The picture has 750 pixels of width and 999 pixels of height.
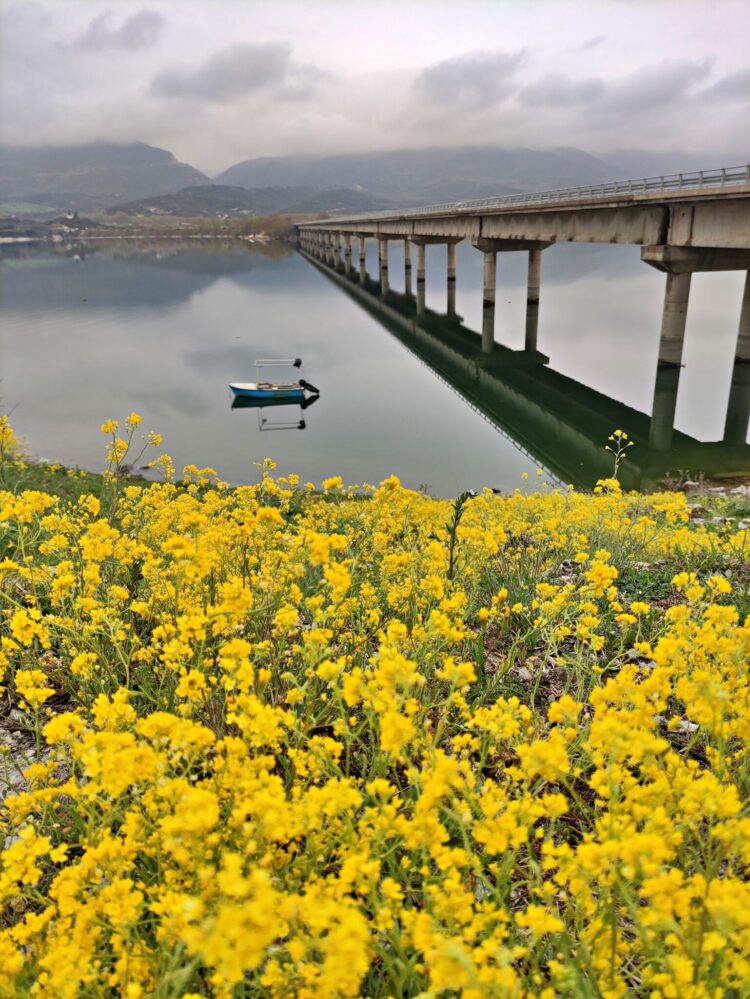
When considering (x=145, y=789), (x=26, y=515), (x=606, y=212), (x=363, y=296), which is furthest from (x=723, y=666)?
(x=363, y=296)

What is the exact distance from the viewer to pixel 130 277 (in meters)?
80.1

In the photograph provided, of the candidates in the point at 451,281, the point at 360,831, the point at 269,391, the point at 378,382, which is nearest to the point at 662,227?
the point at 378,382

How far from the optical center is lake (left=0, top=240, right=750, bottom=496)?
2161cm

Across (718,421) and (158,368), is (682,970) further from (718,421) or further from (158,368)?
(158,368)

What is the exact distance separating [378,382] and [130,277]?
6152 cm

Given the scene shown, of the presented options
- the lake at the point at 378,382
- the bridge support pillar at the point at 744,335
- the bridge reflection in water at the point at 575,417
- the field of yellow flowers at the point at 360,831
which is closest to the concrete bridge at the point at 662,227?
the bridge support pillar at the point at 744,335

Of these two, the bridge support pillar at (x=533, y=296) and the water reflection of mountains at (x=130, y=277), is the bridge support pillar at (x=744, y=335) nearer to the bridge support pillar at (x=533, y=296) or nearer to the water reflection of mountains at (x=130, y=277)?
the bridge support pillar at (x=533, y=296)

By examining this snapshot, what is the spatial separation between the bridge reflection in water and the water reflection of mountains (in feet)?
113

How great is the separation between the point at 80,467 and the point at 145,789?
20.0 metres

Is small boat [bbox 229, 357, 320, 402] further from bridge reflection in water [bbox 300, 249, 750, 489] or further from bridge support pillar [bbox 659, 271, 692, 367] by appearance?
bridge support pillar [bbox 659, 271, 692, 367]

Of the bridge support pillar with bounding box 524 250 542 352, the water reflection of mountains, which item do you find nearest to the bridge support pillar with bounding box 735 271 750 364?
the bridge support pillar with bounding box 524 250 542 352

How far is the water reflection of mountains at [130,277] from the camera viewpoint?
60375mm

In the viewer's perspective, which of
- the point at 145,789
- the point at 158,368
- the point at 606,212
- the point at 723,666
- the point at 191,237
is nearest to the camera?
the point at 145,789

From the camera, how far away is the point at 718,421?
24172 mm
